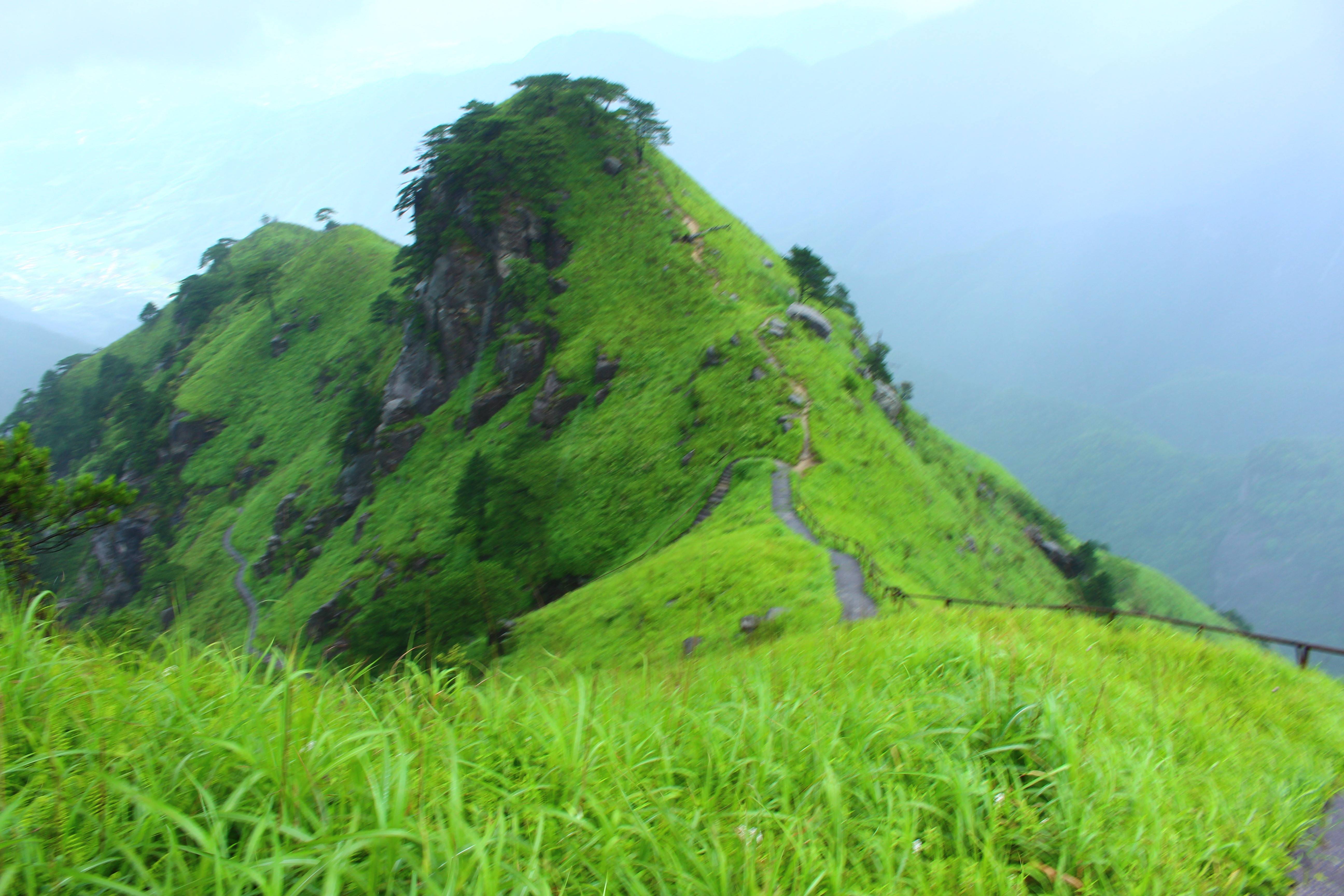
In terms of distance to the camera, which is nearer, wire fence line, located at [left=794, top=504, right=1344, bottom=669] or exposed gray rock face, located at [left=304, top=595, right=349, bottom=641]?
wire fence line, located at [left=794, top=504, right=1344, bottom=669]

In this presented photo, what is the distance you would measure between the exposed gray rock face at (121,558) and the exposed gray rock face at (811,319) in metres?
77.3

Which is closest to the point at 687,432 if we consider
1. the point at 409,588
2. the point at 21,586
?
the point at 409,588

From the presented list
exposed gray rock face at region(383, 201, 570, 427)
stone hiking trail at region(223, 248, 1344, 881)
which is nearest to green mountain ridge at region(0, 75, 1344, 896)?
stone hiking trail at region(223, 248, 1344, 881)

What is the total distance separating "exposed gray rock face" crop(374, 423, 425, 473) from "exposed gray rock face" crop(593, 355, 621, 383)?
2004cm

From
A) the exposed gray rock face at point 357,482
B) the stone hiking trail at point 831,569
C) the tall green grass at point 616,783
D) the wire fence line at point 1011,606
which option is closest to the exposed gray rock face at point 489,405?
the exposed gray rock face at point 357,482

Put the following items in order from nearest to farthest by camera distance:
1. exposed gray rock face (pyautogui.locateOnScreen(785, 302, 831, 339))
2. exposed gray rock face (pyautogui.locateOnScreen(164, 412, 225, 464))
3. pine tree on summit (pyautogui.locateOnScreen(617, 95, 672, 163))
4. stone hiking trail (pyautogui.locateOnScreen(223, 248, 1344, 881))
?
stone hiking trail (pyautogui.locateOnScreen(223, 248, 1344, 881))
exposed gray rock face (pyautogui.locateOnScreen(785, 302, 831, 339))
pine tree on summit (pyautogui.locateOnScreen(617, 95, 672, 163))
exposed gray rock face (pyautogui.locateOnScreen(164, 412, 225, 464))

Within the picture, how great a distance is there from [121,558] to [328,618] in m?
49.1

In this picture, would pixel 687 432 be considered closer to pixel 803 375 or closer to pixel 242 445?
pixel 803 375

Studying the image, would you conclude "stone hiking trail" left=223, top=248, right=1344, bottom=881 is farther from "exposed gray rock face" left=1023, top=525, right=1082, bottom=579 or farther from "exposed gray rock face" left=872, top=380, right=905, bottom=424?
"exposed gray rock face" left=1023, top=525, right=1082, bottom=579

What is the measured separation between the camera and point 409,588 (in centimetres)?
3775

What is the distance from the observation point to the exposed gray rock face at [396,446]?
58.5 meters

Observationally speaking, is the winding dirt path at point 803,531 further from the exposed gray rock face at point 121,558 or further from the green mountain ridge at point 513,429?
the exposed gray rock face at point 121,558

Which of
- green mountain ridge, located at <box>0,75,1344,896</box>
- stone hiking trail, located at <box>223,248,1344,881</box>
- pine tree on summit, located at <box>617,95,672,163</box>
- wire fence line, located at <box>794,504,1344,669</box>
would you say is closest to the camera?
green mountain ridge, located at <box>0,75,1344,896</box>

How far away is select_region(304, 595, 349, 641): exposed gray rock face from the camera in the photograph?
43.4 metres
